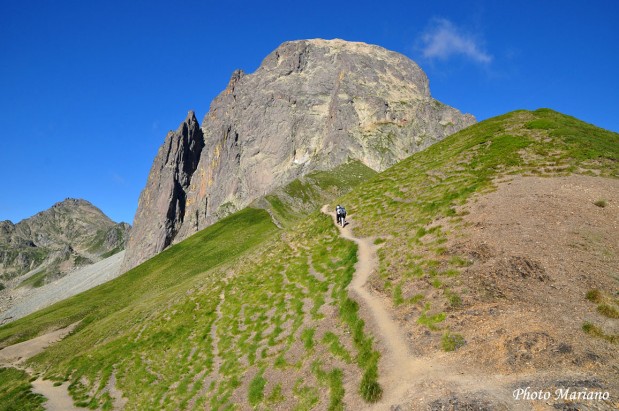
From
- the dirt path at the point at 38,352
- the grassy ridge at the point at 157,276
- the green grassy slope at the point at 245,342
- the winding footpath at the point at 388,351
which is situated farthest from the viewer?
the grassy ridge at the point at 157,276

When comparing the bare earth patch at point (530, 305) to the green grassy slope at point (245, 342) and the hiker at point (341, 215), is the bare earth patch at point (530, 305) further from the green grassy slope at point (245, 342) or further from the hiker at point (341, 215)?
the hiker at point (341, 215)

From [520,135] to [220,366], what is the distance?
143ft

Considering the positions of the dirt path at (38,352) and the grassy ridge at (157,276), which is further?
the grassy ridge at (157,276)

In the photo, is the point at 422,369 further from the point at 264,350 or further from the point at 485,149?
the point at 485,149

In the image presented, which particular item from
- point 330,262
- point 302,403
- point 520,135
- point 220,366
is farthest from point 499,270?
point 520,135

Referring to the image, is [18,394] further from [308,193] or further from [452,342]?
[308,193]

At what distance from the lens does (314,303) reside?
28.9 metres

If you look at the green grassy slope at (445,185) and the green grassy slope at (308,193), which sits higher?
the green grassy slope at (308,193)

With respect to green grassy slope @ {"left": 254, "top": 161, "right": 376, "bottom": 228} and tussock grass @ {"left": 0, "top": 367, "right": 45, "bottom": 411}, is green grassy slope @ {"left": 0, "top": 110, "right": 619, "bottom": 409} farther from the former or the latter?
green grassy slope @ {"left": 254, "top": 161, "right": 376, "bottom": 228}

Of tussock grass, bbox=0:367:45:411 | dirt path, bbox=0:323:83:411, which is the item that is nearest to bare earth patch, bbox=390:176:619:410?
dirt path, bbox=0:323:83:411

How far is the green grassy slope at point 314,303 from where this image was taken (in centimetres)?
2177

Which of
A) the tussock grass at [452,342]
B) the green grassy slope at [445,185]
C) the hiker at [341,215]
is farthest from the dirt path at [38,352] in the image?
the tussock grass at [452,342]

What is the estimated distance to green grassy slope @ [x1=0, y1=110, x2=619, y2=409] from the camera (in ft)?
71.4

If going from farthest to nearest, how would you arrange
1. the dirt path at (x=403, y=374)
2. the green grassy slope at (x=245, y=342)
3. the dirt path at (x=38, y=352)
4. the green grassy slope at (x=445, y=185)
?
the dirt path at (x=38, y=352), the green grassy slope at (x=445, y=185), the green grassy slope at (x=245, y=342), the dirt path at (x=403, y=374)
